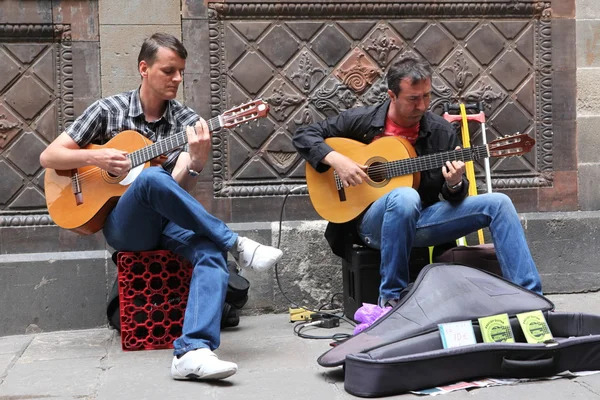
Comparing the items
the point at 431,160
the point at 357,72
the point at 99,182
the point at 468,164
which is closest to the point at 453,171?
the point at 431,160

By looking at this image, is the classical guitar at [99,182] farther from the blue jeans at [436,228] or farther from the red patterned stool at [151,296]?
the blue jeans at [436,228]

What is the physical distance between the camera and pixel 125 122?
4.07m

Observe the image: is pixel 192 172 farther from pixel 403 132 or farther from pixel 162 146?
pixel 403 132

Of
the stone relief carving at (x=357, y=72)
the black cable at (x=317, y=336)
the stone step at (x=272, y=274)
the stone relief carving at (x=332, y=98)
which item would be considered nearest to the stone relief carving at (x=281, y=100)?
the stone relief carving at (x=332, y=98)

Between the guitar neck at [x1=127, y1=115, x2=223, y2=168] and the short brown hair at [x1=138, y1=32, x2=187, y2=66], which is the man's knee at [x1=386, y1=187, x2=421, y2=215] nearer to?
the guitar neck at [x1=127, y1=115, x2=223, y2=168]

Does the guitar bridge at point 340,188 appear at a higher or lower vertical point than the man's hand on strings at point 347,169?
lower

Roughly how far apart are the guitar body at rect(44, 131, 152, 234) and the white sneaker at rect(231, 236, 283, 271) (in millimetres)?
672

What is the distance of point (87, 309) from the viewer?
4746mm

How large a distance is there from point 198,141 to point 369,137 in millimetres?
1077

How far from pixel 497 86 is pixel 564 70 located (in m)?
0.47

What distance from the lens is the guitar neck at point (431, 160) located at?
13.3ft

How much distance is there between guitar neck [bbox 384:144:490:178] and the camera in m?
4.05

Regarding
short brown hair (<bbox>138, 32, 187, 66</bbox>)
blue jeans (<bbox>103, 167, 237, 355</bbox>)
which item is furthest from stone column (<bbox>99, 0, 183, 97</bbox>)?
blue jeans (<bbox>103, 167, 237, 355</bbox>)

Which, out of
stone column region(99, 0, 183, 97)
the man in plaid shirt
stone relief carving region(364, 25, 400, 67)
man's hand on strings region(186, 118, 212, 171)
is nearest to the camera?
the man in plaid shirt
